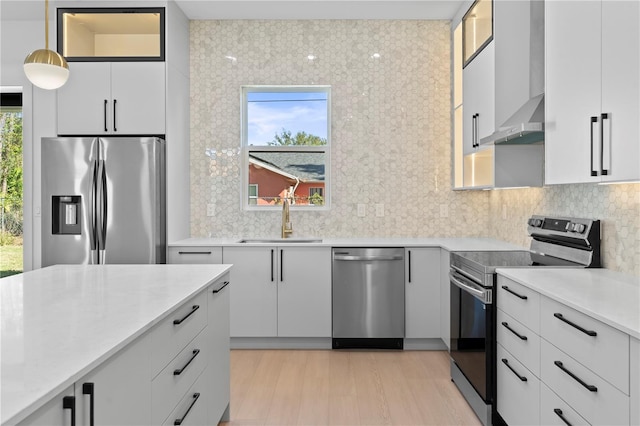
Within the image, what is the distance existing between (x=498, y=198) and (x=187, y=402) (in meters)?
3.22

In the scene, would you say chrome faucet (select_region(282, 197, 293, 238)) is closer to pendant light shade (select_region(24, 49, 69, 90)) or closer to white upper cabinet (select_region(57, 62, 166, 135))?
white upper cabinet (select_region(57, 62, 166, 135))

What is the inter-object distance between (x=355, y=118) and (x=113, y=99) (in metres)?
2.14

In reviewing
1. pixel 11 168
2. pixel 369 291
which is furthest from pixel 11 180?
pixel 369 291

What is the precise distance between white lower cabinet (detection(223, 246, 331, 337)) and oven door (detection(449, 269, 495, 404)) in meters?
1.15

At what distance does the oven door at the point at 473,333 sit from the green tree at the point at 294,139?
197cm

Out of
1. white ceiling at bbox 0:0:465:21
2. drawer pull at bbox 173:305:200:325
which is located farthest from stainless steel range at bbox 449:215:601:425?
white ceiling at bbox 0:0:465:21

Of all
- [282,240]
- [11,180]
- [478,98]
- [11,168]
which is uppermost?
[478,98]

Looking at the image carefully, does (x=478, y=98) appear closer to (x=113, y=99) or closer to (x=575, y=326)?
(x=575, y=326)

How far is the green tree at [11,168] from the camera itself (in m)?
4.68

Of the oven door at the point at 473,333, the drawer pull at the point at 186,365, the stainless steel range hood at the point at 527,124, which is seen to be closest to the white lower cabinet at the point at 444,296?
the oven door at the point at 473,333

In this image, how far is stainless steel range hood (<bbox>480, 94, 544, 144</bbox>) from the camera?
255 cm

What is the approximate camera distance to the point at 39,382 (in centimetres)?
101

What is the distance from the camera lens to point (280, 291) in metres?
4.03

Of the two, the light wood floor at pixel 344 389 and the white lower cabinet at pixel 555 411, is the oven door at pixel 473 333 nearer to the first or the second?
the light wood floor at pixel 344 389
